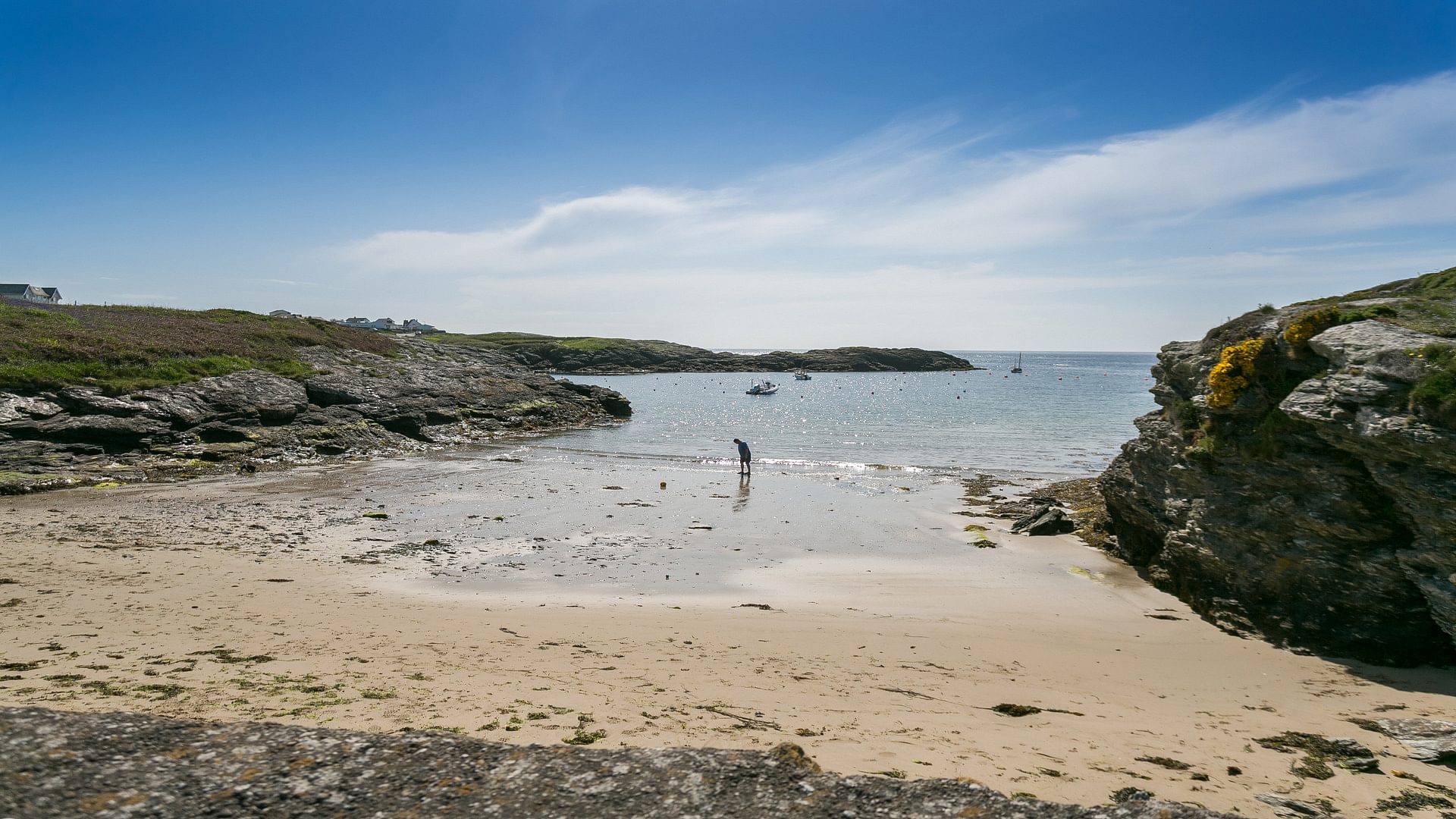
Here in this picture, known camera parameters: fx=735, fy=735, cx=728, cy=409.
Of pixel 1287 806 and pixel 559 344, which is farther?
pixel 559 344

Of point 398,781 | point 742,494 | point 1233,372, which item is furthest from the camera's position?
point 742,494

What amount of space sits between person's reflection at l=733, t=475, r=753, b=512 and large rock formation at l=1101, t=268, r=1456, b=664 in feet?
45.4

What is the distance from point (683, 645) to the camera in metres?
11.8

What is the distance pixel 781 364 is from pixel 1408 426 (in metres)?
177

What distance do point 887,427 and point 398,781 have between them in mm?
57563

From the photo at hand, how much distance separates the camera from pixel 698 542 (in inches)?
823

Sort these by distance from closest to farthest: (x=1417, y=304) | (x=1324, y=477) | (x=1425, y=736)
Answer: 1. (x=1425, y=736)
2. (x=1324, y=477)
3. (x=1417, y=304)

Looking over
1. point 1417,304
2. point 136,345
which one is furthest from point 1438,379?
point 136,345

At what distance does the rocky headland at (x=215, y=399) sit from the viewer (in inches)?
1168

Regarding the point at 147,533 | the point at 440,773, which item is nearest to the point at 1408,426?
the point at 440,773

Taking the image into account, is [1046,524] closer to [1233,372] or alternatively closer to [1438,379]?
[1233,372]

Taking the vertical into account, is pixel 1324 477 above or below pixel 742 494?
above

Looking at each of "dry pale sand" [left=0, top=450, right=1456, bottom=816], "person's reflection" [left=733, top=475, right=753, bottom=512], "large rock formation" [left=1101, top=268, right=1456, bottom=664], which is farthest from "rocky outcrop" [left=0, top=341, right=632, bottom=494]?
"large rock formation" [left=1101, top=268, right=1456, bottom=664]

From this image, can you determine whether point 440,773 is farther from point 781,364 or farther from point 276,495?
point 781,364
